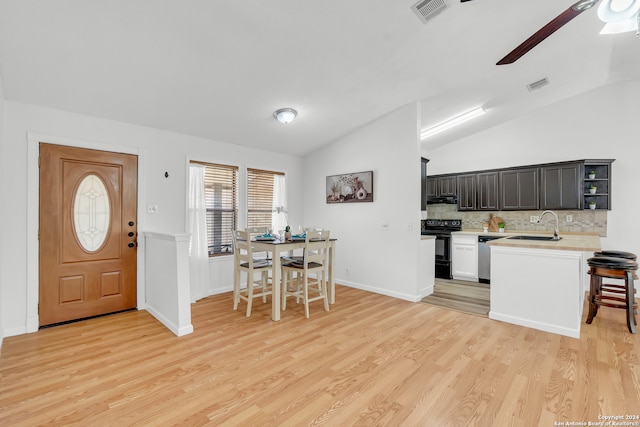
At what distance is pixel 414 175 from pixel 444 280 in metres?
2.57

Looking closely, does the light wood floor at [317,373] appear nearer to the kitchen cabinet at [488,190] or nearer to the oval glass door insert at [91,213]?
the oval glass door insert at [91,213]

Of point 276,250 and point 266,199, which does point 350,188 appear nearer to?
point 266,199

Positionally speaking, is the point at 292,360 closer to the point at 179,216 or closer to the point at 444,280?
the point at 179,216

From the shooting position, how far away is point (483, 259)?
531cm

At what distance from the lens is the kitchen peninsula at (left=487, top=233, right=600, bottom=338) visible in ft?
9.75

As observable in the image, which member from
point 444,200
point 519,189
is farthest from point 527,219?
point 444,200

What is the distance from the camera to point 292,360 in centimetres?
251

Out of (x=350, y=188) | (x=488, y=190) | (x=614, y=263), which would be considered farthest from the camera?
(x=488, y=190)

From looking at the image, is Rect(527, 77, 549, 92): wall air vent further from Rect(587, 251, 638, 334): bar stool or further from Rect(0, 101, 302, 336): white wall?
Rect(0, 101, 302, 336): white wall

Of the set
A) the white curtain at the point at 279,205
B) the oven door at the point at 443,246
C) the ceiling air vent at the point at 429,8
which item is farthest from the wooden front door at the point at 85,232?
the oven door at the point at 443,246

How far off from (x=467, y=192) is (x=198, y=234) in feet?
17.0

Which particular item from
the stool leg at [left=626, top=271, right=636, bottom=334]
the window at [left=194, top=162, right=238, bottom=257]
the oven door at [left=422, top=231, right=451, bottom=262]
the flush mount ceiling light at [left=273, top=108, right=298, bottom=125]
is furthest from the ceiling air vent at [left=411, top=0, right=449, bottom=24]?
the oven door at [left=422, top=231, right=451, bottom=262]

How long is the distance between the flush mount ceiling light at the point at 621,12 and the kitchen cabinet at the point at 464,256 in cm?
345

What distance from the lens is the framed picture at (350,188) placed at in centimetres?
475
